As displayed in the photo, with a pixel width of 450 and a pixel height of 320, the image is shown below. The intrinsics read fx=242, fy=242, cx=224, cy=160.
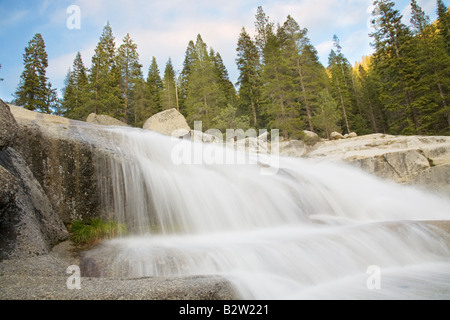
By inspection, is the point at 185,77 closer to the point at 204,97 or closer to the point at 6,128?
the point at 204,97

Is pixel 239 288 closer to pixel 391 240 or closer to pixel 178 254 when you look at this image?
pixel 178 254

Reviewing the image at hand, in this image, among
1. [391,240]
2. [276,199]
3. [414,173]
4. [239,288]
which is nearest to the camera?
[239,288]

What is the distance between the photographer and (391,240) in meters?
5.17

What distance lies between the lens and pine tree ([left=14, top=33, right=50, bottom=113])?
2612cm

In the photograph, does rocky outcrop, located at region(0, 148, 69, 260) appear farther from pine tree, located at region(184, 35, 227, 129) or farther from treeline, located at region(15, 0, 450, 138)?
pine tree, located at region(184, 35, 227, 129)

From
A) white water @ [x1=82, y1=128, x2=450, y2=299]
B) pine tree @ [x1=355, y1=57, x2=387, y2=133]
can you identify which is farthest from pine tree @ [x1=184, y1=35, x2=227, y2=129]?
pine tree @ [x1=355, y1=57, x2=387, y2=133]

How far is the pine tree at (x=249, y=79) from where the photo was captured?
3312cm

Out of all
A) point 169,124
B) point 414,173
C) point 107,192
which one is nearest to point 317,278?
point 107,192

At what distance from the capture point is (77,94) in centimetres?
2959

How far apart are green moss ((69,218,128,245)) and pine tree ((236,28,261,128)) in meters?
26.4

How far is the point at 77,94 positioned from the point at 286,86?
82.0 ft

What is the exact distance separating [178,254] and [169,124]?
1983 centimetres
